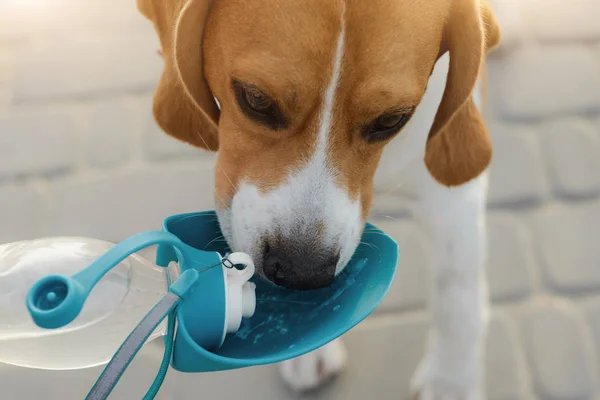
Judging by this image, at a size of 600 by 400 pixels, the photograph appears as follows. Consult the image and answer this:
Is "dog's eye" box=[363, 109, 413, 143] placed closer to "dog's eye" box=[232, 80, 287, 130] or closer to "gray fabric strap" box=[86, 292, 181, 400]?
"dog's eye" box=[232, 80, 287, 130]

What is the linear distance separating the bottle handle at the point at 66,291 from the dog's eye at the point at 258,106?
34cm

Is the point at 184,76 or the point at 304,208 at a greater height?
the point at 184,76

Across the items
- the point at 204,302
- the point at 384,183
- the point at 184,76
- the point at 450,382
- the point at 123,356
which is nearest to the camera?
the point at 123,356

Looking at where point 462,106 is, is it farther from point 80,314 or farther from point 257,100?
point 80,314

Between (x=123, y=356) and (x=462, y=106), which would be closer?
(x=123, y=356)

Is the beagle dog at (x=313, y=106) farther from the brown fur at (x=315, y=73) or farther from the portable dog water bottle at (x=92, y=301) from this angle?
the portable dog water bottle at (x=92, y=301)

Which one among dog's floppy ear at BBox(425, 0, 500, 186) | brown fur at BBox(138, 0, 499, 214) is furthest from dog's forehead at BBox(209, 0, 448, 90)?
dog's floppy ear at BBox(425, 0, 500, 186)

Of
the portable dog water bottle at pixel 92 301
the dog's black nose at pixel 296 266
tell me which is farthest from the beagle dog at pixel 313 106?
the portable dog water bottle at pixel 92 301

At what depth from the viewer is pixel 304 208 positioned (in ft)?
3.34

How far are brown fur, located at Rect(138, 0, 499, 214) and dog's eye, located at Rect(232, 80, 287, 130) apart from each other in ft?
0.05

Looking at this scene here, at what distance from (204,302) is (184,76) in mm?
450

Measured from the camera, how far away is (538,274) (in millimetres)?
1736

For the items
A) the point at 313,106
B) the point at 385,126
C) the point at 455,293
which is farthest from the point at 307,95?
the point at 455,293

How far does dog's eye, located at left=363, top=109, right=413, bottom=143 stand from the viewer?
104cm
